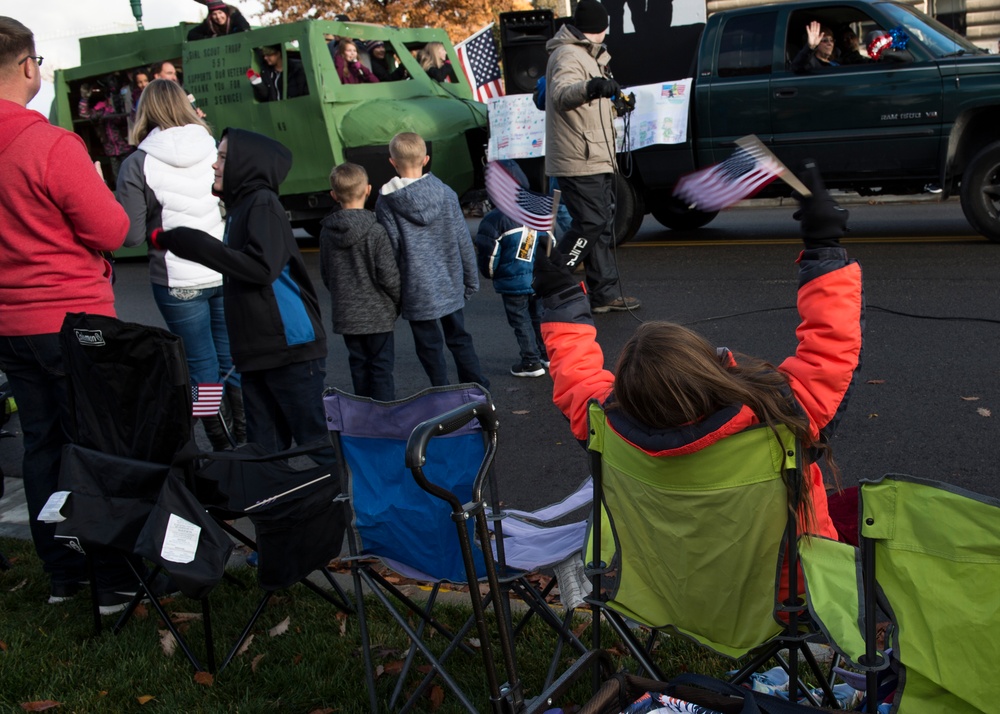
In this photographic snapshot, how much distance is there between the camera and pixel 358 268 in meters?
5.45

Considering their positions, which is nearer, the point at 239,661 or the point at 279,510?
the point at 279,510

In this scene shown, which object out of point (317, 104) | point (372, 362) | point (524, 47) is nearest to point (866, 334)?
point (372, 362)

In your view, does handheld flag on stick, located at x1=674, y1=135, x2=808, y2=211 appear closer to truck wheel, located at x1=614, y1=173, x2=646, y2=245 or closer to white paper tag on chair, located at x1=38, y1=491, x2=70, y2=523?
white paper tag on chair, located at x1=38, y1=491, x2=70, y2=523

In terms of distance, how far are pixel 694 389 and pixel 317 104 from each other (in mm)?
11036

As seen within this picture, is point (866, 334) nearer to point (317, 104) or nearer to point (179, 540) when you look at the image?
point (179, 540)

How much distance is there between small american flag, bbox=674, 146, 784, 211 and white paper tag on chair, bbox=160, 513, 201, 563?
207 cm

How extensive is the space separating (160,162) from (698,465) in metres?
3.78

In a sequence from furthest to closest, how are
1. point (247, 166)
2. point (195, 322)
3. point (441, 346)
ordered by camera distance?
point (441, 346), point (195, 322), point (247, 166)

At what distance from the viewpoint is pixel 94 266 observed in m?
4.04

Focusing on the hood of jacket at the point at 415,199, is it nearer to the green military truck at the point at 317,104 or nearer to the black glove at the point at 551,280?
the black glove at the point at 551,280

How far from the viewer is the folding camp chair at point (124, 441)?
3.48m

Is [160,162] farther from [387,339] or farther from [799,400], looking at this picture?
[799,400]

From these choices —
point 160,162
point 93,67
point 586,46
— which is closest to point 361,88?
point 93,67

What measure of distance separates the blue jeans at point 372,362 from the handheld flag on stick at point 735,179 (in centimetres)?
210
